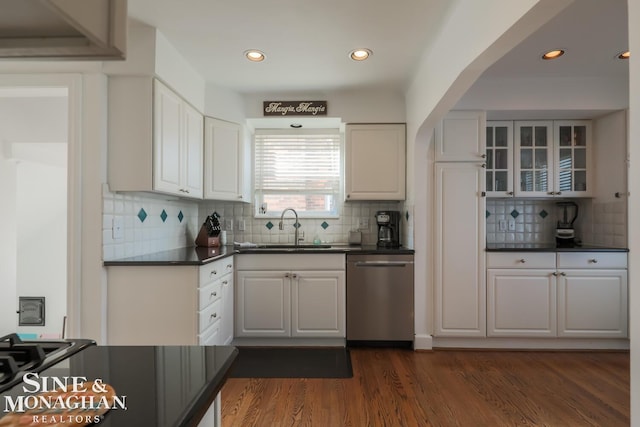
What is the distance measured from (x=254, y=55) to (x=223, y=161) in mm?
1050

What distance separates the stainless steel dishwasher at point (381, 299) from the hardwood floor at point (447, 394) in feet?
0.72

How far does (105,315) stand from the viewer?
211cm

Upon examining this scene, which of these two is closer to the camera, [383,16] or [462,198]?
[383,16]

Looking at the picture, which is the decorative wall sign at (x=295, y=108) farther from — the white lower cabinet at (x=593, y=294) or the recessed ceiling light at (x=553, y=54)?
the white lower cabinet at (x=593, y=294)

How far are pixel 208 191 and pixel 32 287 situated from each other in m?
3.39

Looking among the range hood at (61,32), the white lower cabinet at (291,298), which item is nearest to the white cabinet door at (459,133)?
the white lower cabinet at (291,298)

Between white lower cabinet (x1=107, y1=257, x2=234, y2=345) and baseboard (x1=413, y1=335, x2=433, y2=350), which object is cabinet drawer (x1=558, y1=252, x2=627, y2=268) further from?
white lower cabinet (x1=107, y1=257, x2=234, y2=345)

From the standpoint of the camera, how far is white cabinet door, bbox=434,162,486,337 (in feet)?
9.35

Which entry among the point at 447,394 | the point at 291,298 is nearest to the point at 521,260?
the point at 447,394

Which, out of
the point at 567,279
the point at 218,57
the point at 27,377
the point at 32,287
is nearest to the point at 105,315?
the point at 27,377

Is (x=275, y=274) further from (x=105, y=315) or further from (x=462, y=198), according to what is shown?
(x=462, y=198)

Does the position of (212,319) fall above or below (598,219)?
below

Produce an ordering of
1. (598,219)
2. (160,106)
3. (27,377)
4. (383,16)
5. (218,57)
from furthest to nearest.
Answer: (598,219) → (218,57) → (160,106) → (383,16) → (27,377)

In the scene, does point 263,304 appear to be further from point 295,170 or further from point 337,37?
point 337,37
